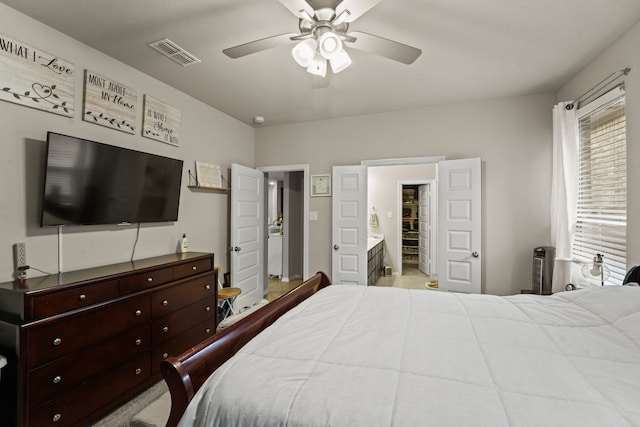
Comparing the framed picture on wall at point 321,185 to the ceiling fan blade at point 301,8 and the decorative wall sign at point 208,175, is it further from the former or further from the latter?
the ceiling fan blade at point 301,8

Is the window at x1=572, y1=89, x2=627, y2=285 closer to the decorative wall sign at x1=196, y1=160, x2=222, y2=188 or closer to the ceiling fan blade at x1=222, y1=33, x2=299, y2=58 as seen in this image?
the ceiling fan blade at x1=222, y1=33, x2=299, y2=58

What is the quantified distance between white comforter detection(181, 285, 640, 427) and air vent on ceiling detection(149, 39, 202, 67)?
2.30 meters

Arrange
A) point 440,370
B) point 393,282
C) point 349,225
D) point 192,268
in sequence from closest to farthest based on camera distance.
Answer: point 440,370 < point 192,268 < point 349,225 < point 393,282

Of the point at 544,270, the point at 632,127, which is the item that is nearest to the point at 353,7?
the point at 632,127

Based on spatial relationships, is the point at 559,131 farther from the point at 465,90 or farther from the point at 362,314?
the point at 362,314

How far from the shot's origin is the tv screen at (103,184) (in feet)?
6.34

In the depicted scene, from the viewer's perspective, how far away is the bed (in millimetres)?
784

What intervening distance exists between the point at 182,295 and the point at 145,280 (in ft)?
1.29

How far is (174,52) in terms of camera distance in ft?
7.66

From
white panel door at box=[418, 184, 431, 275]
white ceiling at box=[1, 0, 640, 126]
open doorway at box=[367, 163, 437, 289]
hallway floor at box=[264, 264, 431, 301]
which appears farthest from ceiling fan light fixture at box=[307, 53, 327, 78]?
white panel door at box=[418, 184, 431, 275]

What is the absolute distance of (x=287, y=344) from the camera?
117 centimetres

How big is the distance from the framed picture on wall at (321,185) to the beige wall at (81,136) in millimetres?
1423

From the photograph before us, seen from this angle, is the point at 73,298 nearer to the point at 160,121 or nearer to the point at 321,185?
the point at 160,121

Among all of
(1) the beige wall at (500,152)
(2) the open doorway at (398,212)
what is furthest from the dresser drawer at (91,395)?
(2) the open doorway at (398,212)
